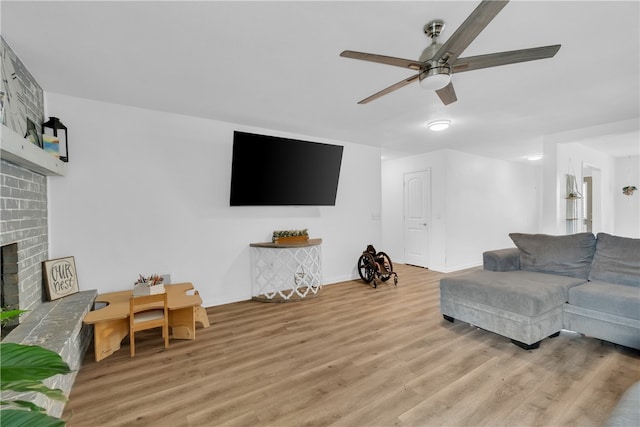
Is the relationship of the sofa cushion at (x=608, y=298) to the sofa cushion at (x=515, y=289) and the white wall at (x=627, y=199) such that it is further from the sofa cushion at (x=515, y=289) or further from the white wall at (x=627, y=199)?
the white wall at (x=627, y=199)

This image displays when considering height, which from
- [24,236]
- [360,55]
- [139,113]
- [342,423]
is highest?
[139,113]

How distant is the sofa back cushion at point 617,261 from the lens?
8.71 ft

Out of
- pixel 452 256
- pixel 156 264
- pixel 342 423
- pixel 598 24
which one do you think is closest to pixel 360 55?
pixel 598 24

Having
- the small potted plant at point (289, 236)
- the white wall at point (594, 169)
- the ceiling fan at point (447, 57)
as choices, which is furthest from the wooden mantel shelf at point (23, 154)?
the white wall at point (594, 169)

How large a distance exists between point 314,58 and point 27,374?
228 cm

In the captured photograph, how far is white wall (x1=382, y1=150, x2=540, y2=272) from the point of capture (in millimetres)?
5422

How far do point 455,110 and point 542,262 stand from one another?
195cm

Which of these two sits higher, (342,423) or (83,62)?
(83,62)

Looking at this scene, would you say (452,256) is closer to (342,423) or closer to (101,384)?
(342,423)

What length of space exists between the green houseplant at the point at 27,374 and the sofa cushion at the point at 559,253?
156 inches

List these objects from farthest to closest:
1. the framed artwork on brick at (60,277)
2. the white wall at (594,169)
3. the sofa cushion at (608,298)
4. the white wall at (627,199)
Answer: the white wall at (627,199), the white wall at (594,169), the framed artwork on brick at (60,277), the sofa cushion at (608,298)

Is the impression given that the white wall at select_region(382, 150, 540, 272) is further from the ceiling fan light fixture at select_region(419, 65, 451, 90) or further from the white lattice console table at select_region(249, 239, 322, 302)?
the ceiling fan light fixture at select_region(419, 65, 451, 90)

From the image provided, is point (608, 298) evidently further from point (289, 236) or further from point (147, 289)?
point (147, 289)

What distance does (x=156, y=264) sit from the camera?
331cm
